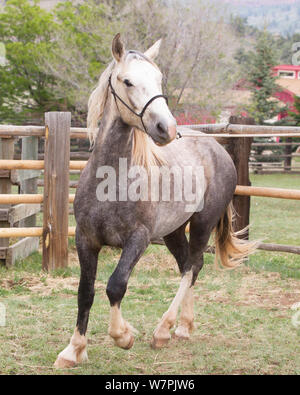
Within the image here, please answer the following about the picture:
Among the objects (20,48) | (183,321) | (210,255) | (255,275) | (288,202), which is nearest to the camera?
(183,321)

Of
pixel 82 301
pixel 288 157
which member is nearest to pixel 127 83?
pixel 82 301

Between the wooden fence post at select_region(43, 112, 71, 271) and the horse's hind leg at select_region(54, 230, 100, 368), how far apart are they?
7.36 ft

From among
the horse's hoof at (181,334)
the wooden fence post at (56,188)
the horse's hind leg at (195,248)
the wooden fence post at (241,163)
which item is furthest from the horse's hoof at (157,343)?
the wooden fence post at (241,163)

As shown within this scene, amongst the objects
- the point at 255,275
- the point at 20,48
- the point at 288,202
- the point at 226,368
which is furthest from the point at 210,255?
the point at 20,48

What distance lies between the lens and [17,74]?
21984 millimetres

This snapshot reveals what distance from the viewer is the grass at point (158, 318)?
10.5ft

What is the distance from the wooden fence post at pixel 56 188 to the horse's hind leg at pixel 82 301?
224cm

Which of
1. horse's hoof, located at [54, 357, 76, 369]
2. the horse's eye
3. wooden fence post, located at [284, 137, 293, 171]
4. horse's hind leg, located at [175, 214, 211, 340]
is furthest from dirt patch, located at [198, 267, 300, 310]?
wooden fence post, located at [284, 137, 293, 171]

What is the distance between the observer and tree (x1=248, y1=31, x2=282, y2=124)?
25.4m

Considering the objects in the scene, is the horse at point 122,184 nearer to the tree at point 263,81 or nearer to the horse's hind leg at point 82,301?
the horse's hind leg at point 82,301

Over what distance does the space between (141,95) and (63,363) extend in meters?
1.68

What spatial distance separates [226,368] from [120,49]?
6.72ft

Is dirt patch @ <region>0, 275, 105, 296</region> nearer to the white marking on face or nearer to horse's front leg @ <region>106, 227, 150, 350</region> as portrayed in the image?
horse's front leg @ <region>106, 227, 150, 350</region>
